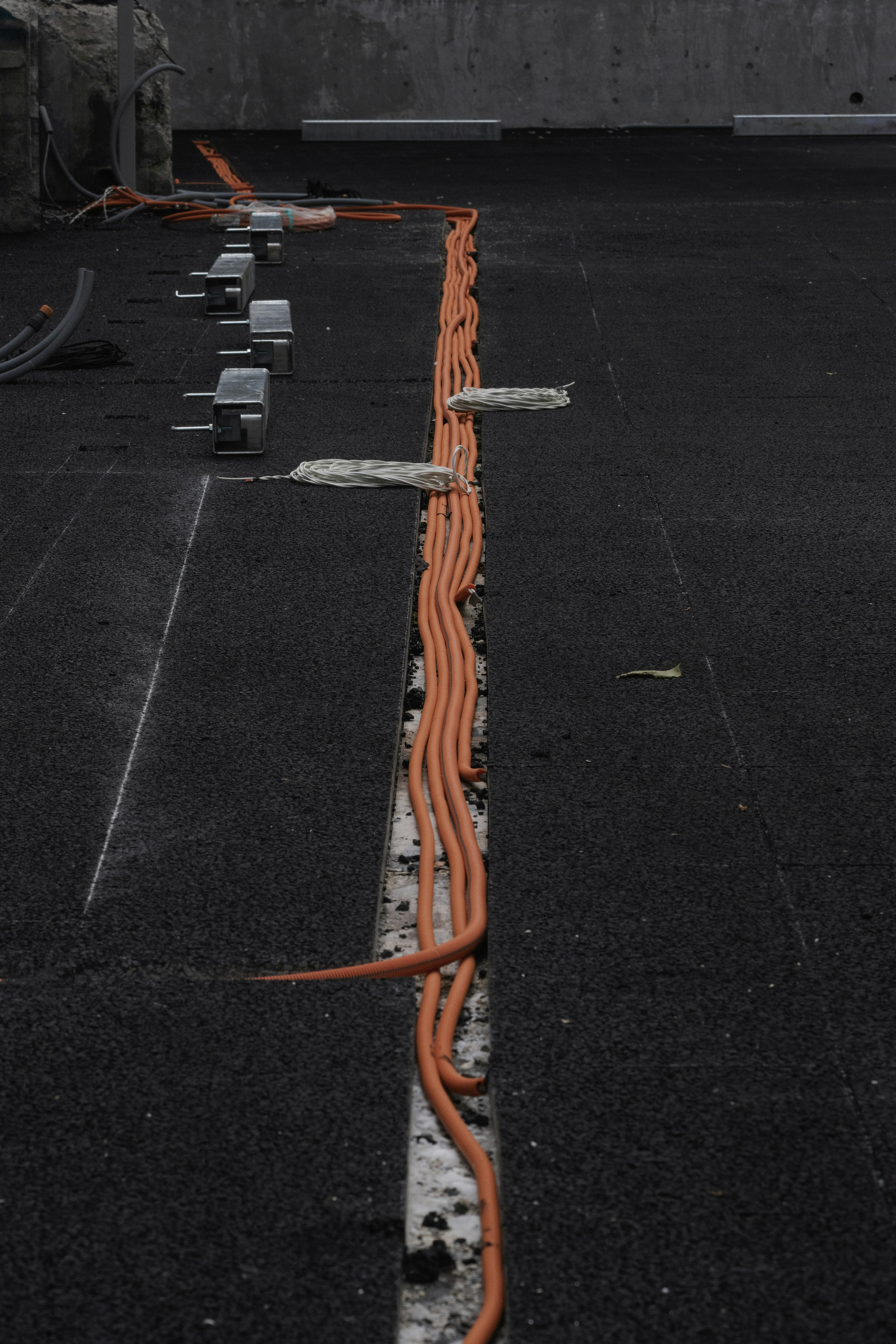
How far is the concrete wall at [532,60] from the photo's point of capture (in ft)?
57.7

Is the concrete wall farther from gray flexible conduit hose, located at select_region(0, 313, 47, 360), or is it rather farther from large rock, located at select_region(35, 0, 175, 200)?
gray flexible conduit hose, located at select_region(0, 313, 47, 360)

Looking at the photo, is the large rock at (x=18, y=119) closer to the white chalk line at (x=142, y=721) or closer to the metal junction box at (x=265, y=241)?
the metal junction box at (x=265, y=241)

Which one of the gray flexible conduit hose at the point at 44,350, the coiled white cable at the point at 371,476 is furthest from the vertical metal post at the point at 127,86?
the coiled white cable at the point at 371,476

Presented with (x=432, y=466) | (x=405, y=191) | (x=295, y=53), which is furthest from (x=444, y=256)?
(x=295, y=53)

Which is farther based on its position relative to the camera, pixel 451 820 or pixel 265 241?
pixel 265 241

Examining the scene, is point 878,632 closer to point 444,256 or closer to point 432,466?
point 432,466

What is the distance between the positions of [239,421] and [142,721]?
2168mm

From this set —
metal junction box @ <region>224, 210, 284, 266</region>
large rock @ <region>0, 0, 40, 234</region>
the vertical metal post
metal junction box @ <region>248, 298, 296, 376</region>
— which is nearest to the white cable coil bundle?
metal junction box @ <region>248, 298, 296, 376</region>

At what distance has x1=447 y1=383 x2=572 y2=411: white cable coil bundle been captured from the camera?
5.92 m

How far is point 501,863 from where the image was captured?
9.07ft

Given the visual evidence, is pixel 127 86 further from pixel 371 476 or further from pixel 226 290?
pixel 371 476

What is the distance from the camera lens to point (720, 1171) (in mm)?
2004

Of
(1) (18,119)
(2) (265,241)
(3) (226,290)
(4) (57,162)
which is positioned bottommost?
(3) (226,290)

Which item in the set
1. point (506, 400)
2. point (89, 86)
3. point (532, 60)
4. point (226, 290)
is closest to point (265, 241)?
point (226, 290)
